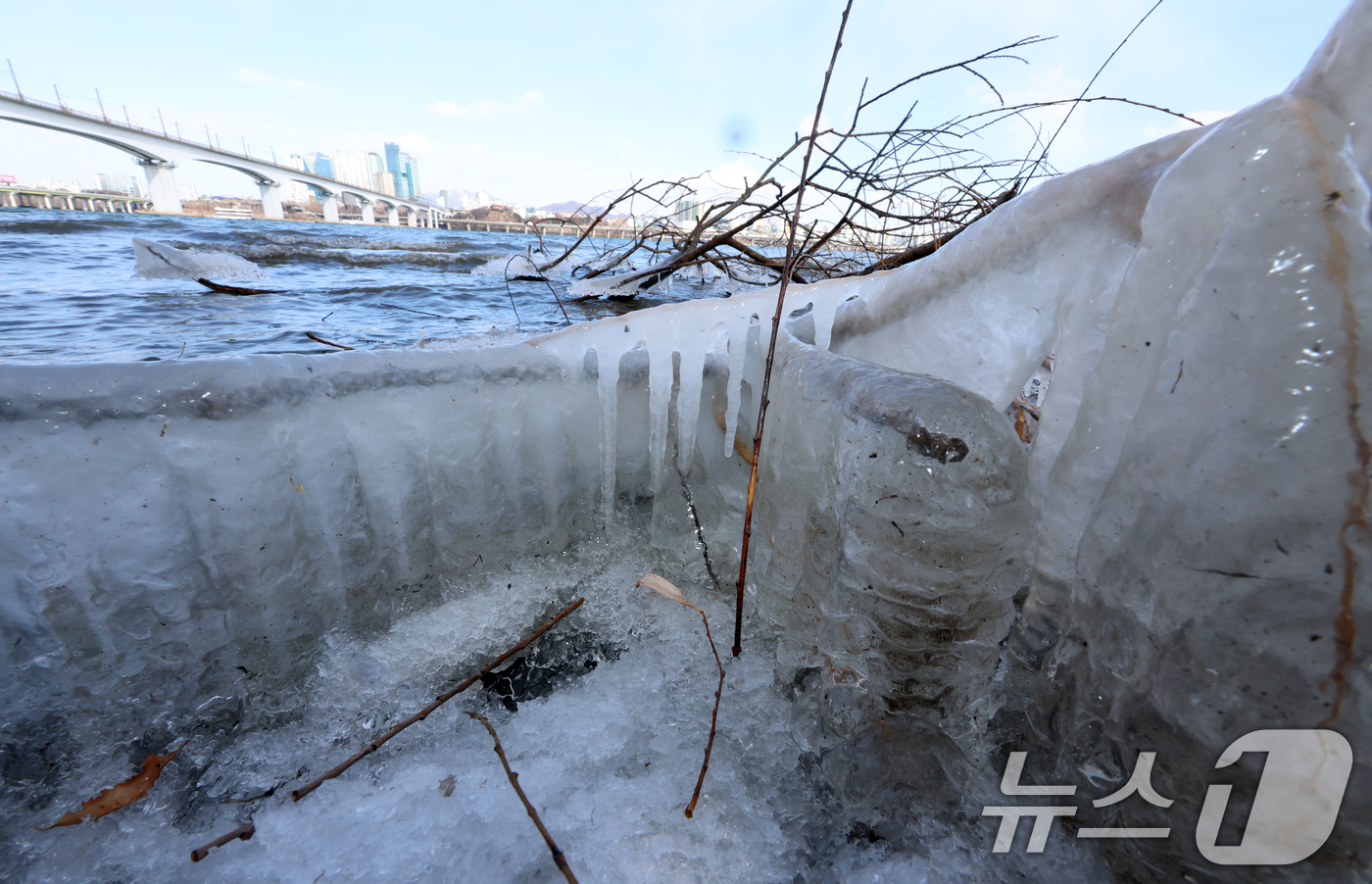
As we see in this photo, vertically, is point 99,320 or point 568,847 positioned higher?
point 99,320

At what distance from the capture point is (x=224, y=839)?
895mm

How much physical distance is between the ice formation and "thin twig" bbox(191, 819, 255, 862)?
0.03m

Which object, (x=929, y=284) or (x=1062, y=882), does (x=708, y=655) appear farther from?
Result: (x=929, y=284)

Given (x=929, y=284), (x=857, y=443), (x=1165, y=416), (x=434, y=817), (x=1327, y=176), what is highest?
(x=1327, y=176)

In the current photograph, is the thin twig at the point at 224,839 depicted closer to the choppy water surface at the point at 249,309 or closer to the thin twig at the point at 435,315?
the choppy water surface at the point at 249,309

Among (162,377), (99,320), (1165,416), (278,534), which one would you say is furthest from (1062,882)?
(99,320)

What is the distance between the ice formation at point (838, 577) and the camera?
64 cm

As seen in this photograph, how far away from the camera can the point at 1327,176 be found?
62 centimetres

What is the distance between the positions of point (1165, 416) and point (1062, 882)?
→ 74 centimetres

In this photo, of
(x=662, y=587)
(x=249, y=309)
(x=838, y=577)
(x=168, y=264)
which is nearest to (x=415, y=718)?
(x=662, y=587)

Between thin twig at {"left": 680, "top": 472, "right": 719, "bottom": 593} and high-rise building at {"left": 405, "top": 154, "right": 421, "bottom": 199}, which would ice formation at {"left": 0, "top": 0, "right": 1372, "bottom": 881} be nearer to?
thin twig at {"left": 680, "top": 472, "right": 719, "bottom": 593}

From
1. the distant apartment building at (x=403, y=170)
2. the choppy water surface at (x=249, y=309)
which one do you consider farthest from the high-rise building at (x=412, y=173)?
the choppy water surface at (x=249, y=309)

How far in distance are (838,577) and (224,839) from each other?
1172 mm

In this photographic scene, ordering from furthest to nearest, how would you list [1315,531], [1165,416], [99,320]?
[99,320] < [1165,416] < [1315,531]
